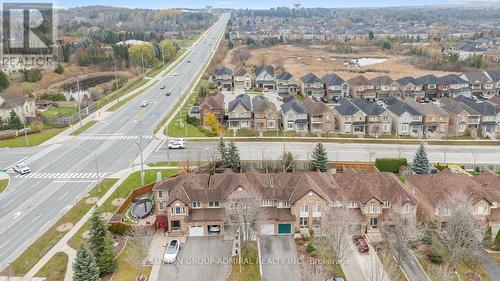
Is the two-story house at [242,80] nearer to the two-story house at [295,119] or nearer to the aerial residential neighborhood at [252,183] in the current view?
the aerial residential neighborhood at [252,183]

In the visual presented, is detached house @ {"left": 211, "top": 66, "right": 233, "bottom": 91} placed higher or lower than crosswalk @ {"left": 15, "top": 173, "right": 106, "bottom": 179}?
higher

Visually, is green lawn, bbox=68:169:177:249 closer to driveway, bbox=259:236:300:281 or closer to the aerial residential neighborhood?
the aerial residential neighborhood

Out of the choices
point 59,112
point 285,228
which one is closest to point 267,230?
point 285,228

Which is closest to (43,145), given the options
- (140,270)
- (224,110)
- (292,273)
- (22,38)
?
(224,110)

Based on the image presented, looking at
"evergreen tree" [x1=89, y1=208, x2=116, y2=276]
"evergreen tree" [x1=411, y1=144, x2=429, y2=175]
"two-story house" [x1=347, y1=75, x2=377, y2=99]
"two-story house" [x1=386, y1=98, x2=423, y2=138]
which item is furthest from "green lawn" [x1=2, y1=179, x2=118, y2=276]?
"two-story house" [x1=347, y1=75, x2=377, y2=99]

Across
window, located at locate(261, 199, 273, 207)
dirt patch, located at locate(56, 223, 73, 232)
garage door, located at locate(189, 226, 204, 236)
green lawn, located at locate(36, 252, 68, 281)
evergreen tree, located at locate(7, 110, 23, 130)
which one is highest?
evergreen tree, located at locate(7, 110, 23, 130)

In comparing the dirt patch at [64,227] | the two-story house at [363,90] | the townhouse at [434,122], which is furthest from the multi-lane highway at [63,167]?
the townhouse at [434,122]

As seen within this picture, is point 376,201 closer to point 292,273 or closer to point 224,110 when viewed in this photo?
point 292,273
